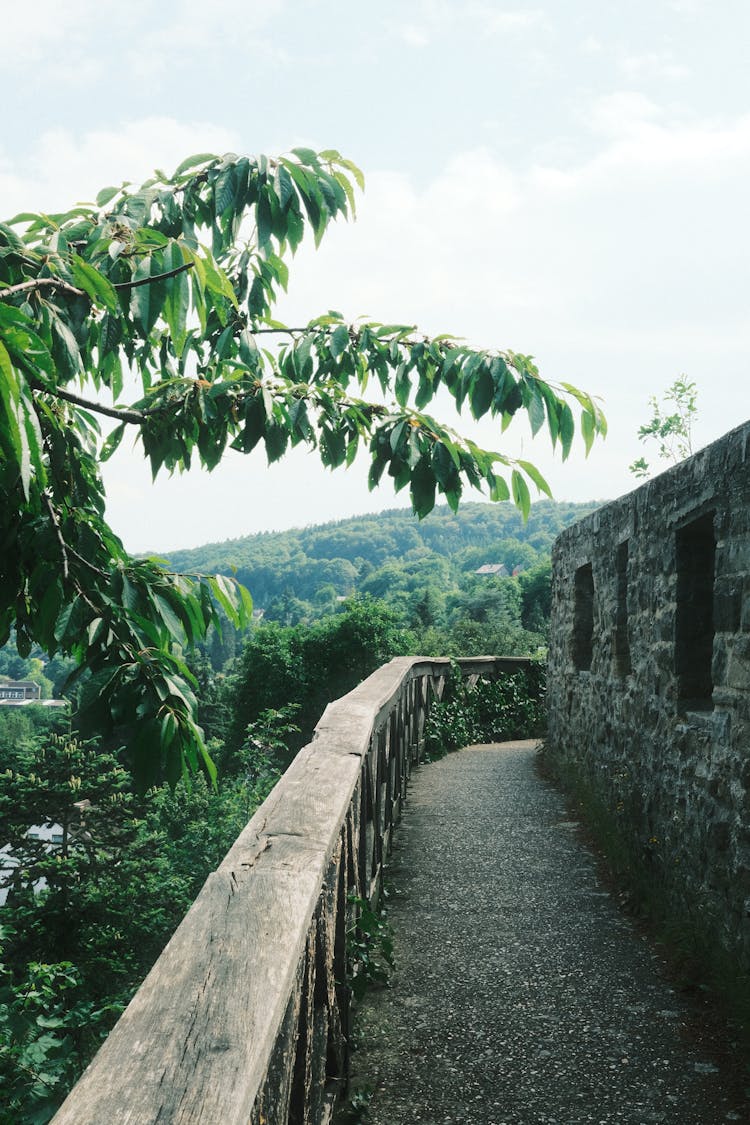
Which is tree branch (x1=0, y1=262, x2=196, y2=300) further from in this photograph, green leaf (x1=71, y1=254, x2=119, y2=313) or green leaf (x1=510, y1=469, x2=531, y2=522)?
green leaf (x1=510, y1=469, x2=531, y2=522)

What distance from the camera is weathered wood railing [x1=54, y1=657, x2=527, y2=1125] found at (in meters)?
1.00

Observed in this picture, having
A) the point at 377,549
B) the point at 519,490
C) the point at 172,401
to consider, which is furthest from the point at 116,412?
the point at 377,549

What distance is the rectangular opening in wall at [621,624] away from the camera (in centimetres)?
602

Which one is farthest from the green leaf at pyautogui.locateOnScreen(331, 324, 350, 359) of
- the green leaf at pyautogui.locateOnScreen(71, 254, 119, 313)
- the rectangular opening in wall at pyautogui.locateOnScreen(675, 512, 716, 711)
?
the rectangular opening in wall at pyautogui.locateOnScreen(675, 512, 716, 711)

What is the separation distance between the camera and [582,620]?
8070 millimetres

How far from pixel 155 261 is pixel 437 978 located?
2.88m

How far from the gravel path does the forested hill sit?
85.7 metres

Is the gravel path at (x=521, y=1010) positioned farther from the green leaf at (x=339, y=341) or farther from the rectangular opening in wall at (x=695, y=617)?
the green leaf at (x=339, y=341)

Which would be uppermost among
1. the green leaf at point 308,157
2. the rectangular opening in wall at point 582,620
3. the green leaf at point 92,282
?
the green leaf at point 308,157

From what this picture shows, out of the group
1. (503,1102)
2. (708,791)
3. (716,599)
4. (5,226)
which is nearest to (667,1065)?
(503,1102)

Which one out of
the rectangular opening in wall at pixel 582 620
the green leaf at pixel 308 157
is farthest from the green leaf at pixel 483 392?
the rectangular opening in wall at pixel 582 620

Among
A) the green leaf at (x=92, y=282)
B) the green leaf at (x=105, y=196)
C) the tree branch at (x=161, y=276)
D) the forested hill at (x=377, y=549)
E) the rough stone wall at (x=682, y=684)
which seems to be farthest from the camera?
the forested hill at (x=377, y=549)

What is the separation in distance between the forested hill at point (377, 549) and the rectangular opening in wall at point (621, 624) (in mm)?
84335

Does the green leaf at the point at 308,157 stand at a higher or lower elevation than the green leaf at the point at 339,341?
higher
